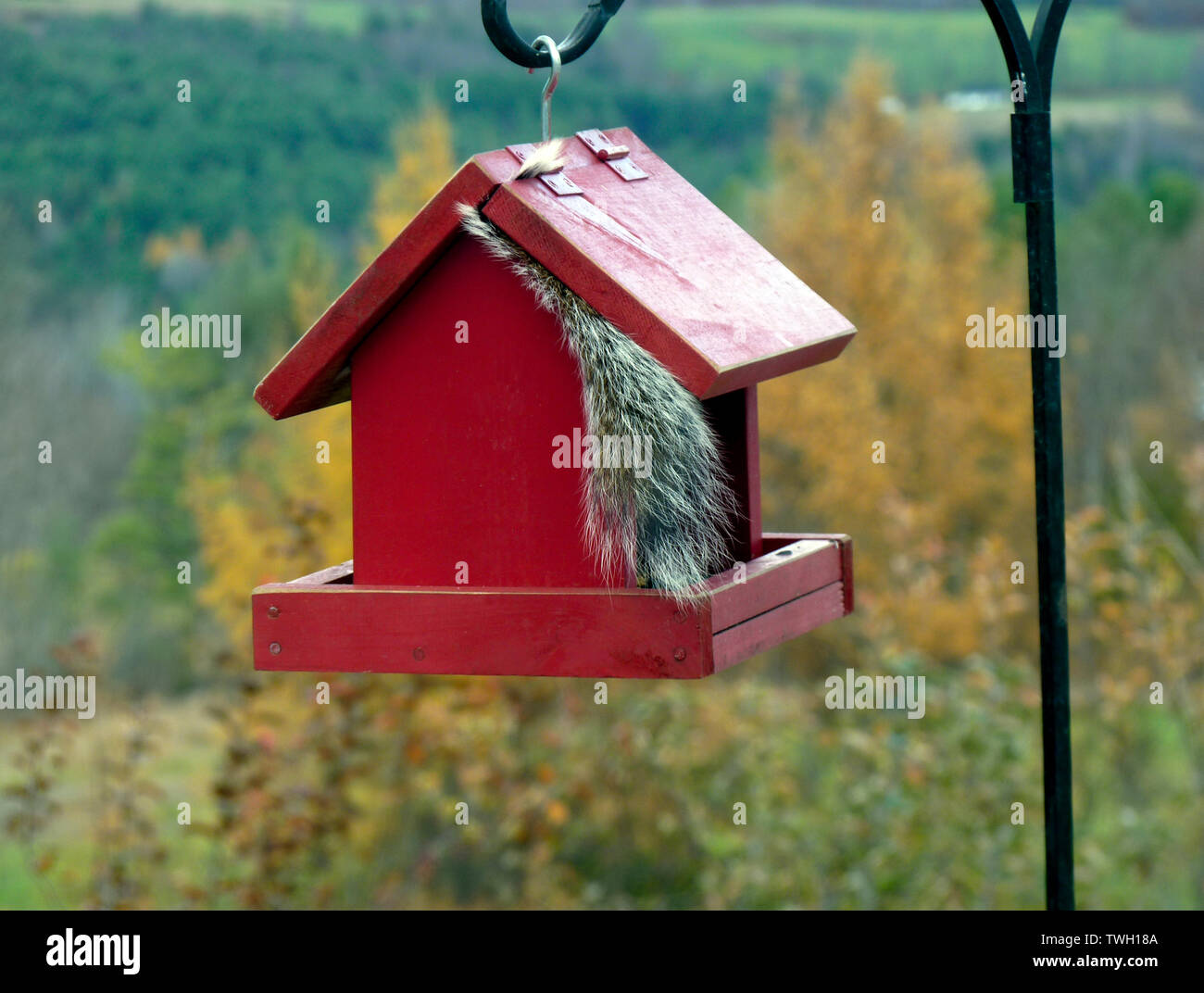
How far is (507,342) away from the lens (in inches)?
90.7

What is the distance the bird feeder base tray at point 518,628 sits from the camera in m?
2.21

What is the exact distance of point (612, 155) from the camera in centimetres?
254

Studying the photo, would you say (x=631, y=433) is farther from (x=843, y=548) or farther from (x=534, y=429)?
(x=843, y=548)

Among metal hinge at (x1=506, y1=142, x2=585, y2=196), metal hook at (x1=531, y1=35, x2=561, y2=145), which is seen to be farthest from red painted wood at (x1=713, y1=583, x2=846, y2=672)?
metal hook at (x1=531, y1=35, x2=561, y2=145)

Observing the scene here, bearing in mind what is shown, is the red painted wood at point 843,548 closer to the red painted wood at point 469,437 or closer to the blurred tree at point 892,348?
the red painted wood at point 469,437

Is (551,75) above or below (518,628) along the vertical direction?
above

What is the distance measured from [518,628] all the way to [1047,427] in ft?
3.07

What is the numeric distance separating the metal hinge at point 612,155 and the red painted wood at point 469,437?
35 centimetres

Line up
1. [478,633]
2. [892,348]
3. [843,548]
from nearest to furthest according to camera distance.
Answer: [478,633]
[843,548]
[892,348]

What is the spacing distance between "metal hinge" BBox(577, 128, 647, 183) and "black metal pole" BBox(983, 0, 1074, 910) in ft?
2.19

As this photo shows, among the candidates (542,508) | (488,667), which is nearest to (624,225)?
(542,508)

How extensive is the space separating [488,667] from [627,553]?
30cm

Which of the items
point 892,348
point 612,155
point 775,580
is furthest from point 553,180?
point 892,348

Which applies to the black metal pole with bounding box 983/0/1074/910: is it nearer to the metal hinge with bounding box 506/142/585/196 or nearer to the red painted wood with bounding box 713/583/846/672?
the red painted wood with bounding box 713/583/846/672
